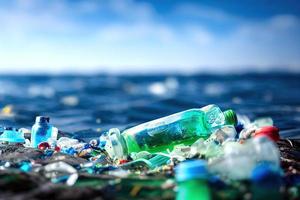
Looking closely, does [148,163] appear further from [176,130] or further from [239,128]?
[239,128]

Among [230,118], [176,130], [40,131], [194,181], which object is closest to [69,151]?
[40,131]

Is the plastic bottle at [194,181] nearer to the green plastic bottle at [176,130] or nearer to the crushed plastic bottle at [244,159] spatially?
the crushed plastic bottle at [244,159]

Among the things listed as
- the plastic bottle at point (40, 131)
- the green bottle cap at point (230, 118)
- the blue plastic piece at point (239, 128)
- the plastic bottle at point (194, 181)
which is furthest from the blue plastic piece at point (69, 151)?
the plastic bottle at point (194, 181)

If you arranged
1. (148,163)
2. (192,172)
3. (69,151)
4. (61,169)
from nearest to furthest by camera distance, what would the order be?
1. (192,172)
2. (61,169)
3. (148,163)
4. (69,151)

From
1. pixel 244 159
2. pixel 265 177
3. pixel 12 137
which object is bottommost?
pixel 265 177

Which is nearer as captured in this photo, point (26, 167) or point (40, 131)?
point (26, 167)

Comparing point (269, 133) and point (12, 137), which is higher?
point (12, 137)

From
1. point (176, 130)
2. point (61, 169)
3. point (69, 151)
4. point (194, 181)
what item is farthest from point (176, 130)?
point (194, 181)

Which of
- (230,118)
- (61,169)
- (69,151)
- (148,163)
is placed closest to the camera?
(61,169)
